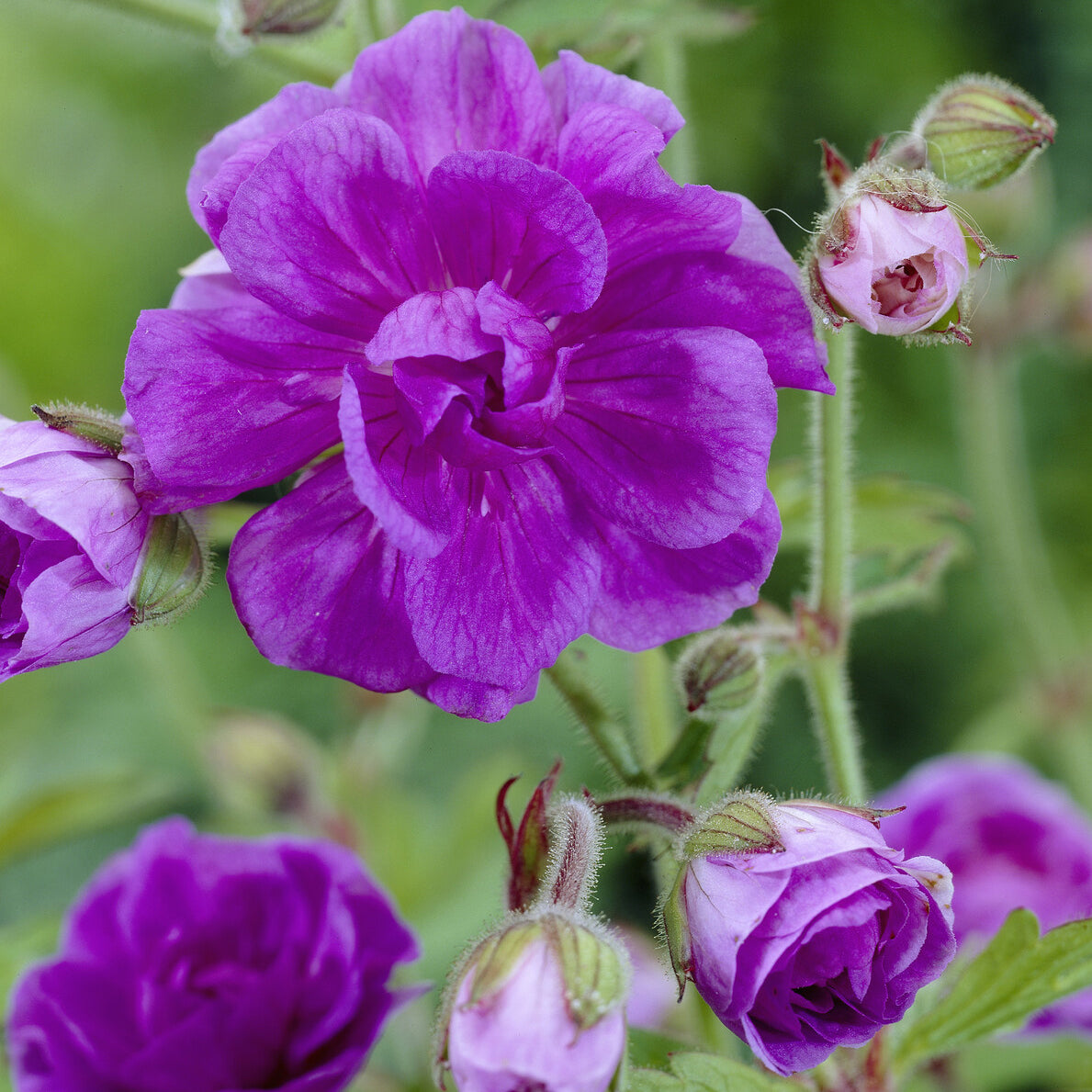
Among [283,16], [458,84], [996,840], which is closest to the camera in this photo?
[458,84]

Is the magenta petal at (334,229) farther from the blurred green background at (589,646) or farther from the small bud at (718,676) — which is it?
the blurred green background at (589,646)

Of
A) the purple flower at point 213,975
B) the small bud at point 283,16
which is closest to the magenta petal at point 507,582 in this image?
the purple flower at point 213,975

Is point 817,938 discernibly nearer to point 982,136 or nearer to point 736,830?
point 736,830

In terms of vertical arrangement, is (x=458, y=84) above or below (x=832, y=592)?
above

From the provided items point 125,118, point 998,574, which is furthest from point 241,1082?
point 125,118

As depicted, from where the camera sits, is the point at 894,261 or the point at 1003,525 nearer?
the point at 894,261

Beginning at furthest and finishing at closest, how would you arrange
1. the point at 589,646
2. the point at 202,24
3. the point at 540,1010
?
the point at 589,646 < the point at 202,24 < the point at 540,1010

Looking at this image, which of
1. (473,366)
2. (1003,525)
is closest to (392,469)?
(473,366)
